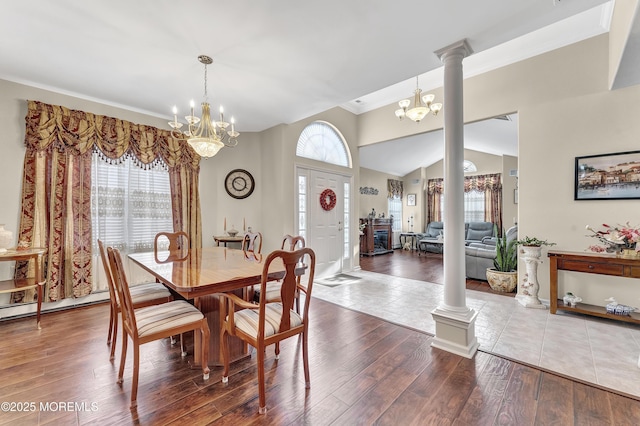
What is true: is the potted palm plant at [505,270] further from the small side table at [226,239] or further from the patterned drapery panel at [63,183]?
the patterned drapery panel at [63,183]

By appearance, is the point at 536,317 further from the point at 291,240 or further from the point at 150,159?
the point at 150,159

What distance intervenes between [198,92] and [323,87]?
149 cm

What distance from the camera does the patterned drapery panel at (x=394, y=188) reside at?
9047mm

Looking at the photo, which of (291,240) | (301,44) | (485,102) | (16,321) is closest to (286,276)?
(291,240)

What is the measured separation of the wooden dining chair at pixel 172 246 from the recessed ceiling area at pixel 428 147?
12.6ft

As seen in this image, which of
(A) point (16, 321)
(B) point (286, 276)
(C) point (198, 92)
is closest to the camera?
(B) point (286, 276)

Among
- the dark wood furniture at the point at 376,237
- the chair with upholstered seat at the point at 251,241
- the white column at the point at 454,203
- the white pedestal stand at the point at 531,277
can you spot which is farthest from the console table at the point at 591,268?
the dark wood furniture at the point at 376,237

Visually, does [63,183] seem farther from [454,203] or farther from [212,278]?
[454,203]

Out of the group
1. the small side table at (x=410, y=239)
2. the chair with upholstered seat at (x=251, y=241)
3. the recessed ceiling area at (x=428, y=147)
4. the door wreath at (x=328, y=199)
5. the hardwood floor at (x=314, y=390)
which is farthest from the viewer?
the small side table at (x=410, y=239)

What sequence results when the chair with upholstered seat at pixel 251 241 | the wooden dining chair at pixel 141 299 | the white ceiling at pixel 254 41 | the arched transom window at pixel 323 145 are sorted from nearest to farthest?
Answer: the white ceiling at pixel 254 41 → the wooden dining chair at pixel 141 299 → the chair with upholstered seat at pixel 251 241 → the arched transom window at pixel 323 145

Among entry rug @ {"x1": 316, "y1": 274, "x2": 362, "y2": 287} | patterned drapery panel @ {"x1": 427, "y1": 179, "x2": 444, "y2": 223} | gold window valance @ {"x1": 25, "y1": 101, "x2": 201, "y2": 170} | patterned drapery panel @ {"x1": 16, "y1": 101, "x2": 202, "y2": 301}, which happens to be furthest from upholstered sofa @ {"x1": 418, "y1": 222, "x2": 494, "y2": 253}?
patterned drapery panel @ {"x1": 16, "y1": 101, "x2": 202, "y2": 301}

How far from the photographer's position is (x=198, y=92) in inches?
125

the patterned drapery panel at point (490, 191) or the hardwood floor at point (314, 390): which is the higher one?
the patterned drapery panel at point (490, 191)

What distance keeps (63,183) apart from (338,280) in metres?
3.98
